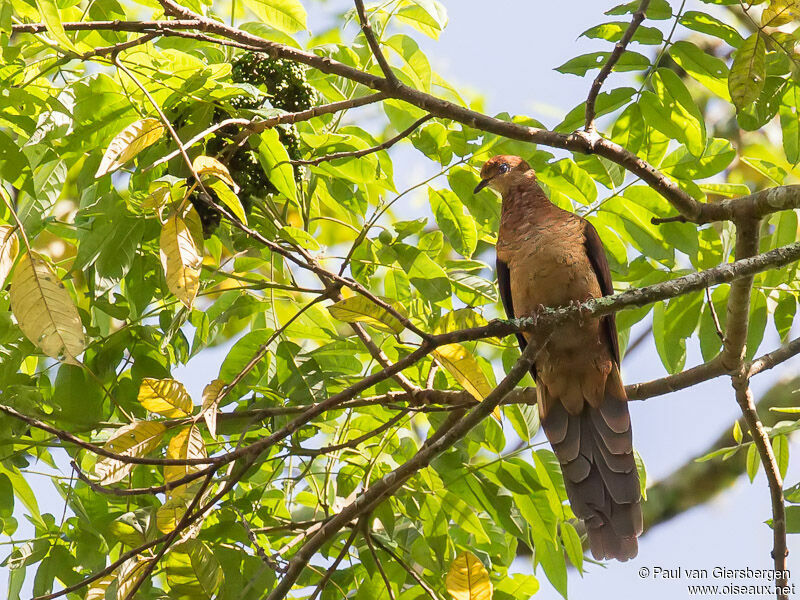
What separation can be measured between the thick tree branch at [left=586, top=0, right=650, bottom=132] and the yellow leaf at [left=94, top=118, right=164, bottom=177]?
58.2 inches

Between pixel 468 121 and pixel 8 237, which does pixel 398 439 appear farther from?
pixel 8 237

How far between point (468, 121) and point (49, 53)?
5.58 feet

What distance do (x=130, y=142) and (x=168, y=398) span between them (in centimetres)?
74

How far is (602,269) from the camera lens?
3635 millimetres

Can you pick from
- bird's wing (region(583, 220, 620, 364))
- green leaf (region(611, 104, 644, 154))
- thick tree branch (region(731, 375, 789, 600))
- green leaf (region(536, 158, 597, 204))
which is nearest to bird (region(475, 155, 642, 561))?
bird's wing (region(583, 220, 620, 364))

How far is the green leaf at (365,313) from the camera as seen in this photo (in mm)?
2416

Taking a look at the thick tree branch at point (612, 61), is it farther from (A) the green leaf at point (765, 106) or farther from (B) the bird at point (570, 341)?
(B) the bird at point (570, 341)

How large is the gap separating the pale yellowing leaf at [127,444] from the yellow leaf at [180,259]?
0.47m

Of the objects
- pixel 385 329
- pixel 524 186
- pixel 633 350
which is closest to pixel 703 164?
pixel 524 186

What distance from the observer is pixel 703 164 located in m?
3.43

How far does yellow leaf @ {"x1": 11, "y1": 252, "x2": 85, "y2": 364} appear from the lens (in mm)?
2053

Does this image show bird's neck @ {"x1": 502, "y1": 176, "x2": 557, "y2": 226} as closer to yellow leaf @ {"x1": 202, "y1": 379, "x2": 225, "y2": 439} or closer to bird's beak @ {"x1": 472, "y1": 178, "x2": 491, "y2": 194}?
bird's beak @ {"x1": 472, "y1": 178, "x2": 491, "y2": 194}

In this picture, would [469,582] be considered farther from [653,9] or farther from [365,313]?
[653,9]

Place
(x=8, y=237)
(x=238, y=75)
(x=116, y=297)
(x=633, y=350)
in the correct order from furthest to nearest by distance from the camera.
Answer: (x=633, y=350) < (x=116, y=297) < (x=238, y=75) < (x=8, y=237)
